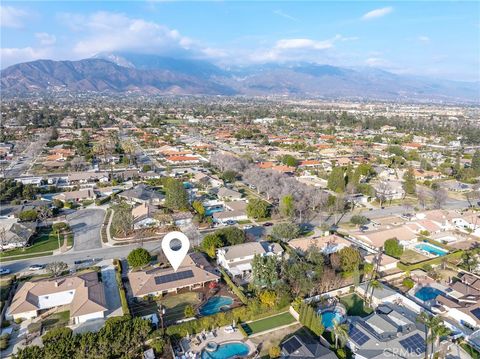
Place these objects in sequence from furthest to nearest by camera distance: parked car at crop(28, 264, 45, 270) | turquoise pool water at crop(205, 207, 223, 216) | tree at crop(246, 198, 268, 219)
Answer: turquoise pool water at crop(205, 207, 223, 216)
tree at crop(246, 198, 268, 219)
parked car at crop(28, 264, 45, 270)

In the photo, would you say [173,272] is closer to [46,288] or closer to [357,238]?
[46,288]

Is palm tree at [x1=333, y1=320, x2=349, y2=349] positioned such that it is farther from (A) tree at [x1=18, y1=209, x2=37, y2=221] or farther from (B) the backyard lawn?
(A) tree at [x1=18, y1=209, x2=37, y2=221]

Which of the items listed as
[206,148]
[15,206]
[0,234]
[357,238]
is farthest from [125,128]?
[357,238]

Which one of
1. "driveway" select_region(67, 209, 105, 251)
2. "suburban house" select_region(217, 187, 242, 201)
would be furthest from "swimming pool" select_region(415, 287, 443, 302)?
"driveway" select_region(67, 209, 105, 251)

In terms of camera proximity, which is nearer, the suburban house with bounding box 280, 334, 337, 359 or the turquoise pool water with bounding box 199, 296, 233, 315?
the suburban house with bounding box 280, 334, 337, 359

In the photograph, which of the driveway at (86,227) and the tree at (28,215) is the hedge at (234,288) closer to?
the driveway at (86,227)

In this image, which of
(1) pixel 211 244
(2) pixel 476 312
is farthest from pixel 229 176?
(2) pixel 476 312
